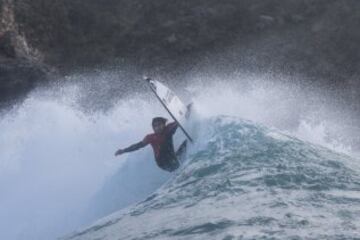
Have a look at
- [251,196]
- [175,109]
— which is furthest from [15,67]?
[251,196]

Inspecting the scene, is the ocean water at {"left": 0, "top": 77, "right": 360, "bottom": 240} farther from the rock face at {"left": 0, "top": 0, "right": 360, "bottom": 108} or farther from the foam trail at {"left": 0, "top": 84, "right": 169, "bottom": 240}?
the rock face at {"left": 0, "top": 0, "right": 360, "bottom": 108}


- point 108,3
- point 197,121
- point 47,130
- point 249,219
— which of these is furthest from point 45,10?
point 249,219

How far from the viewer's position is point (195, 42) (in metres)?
19.8

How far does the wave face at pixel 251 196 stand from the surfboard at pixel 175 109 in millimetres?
1095

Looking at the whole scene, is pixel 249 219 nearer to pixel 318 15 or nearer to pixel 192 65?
pixel 192 65

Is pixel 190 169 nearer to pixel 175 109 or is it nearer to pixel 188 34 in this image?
pixel 175 109

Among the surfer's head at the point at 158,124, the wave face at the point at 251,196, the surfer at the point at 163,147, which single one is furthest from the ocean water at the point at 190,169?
the surfer's head at the point at 158,124

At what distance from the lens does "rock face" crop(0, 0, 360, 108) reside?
732 inches

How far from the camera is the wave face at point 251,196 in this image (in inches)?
268

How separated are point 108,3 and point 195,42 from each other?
3358 millimetres

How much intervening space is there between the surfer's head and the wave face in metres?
0.74

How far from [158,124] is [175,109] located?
1039 millimetres

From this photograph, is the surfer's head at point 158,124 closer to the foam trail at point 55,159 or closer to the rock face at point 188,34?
the foam trail at point 55,159

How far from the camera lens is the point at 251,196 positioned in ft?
25.3
